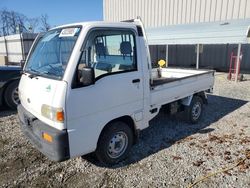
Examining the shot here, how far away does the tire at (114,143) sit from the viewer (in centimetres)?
343

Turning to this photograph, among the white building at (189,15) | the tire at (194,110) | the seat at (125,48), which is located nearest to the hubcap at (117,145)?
the seat at (125,48)

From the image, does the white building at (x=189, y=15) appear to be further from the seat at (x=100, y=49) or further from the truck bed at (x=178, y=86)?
the seat at (x=100, y=49)

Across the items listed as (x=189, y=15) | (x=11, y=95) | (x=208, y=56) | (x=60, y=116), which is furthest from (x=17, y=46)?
(x=60, y=116)

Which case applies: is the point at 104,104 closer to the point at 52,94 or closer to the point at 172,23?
the point at 52,94

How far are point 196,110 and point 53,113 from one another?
3734 millimetres

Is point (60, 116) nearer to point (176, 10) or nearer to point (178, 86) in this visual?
point (178, 86)

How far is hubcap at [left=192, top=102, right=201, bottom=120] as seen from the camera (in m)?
5.38

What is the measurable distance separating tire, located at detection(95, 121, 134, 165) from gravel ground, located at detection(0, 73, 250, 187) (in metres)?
0.16

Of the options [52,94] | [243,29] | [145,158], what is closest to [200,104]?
[145,158]

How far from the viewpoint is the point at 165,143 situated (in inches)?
177

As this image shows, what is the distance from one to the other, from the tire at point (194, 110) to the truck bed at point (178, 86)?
0.27 metres

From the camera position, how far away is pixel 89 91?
300 centimetres

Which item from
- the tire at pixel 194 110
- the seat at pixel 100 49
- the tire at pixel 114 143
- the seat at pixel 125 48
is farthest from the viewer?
the tire at pixel 194 110

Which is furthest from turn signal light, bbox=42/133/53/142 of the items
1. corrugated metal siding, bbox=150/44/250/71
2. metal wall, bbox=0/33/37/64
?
metal wall, bbox=0/33/37/64
